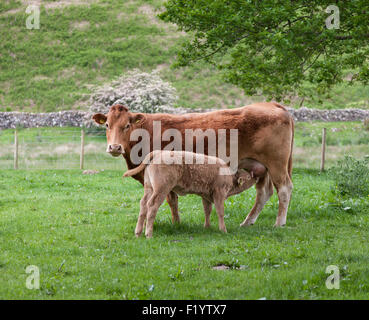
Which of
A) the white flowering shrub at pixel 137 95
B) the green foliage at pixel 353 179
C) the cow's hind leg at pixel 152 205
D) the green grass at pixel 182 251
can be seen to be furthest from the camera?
the white flowering shrub at pixel 137 95

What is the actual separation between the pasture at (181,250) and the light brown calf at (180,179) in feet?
1.63

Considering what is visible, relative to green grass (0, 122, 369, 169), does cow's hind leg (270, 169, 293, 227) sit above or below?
above

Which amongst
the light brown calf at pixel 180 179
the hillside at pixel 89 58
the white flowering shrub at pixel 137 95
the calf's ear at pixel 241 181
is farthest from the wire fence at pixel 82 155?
the hillside at pixel 89 58

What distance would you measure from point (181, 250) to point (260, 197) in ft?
9.86

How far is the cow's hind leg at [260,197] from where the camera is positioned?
9898 mm

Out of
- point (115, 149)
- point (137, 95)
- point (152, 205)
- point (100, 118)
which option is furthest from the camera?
point (137, 95)

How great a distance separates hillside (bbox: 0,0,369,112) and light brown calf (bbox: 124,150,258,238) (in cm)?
3052

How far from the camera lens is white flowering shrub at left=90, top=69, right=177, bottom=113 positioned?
29719mm

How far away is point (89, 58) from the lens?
1866 inches

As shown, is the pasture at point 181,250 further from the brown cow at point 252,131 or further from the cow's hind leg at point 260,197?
the brown cow at point 252,131

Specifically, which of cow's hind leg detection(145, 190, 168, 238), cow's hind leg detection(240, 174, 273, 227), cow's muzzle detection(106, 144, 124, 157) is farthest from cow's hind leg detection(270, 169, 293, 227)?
cow's muzzle detection(106, 144, 124, 157)

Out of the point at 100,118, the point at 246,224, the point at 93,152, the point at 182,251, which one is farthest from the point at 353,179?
the point at 93,152

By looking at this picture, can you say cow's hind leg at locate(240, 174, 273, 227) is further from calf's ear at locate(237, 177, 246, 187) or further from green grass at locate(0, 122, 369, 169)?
green grass at locate(0, 122, 369, 169)

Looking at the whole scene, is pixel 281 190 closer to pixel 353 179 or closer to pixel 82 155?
pixel 353 179
